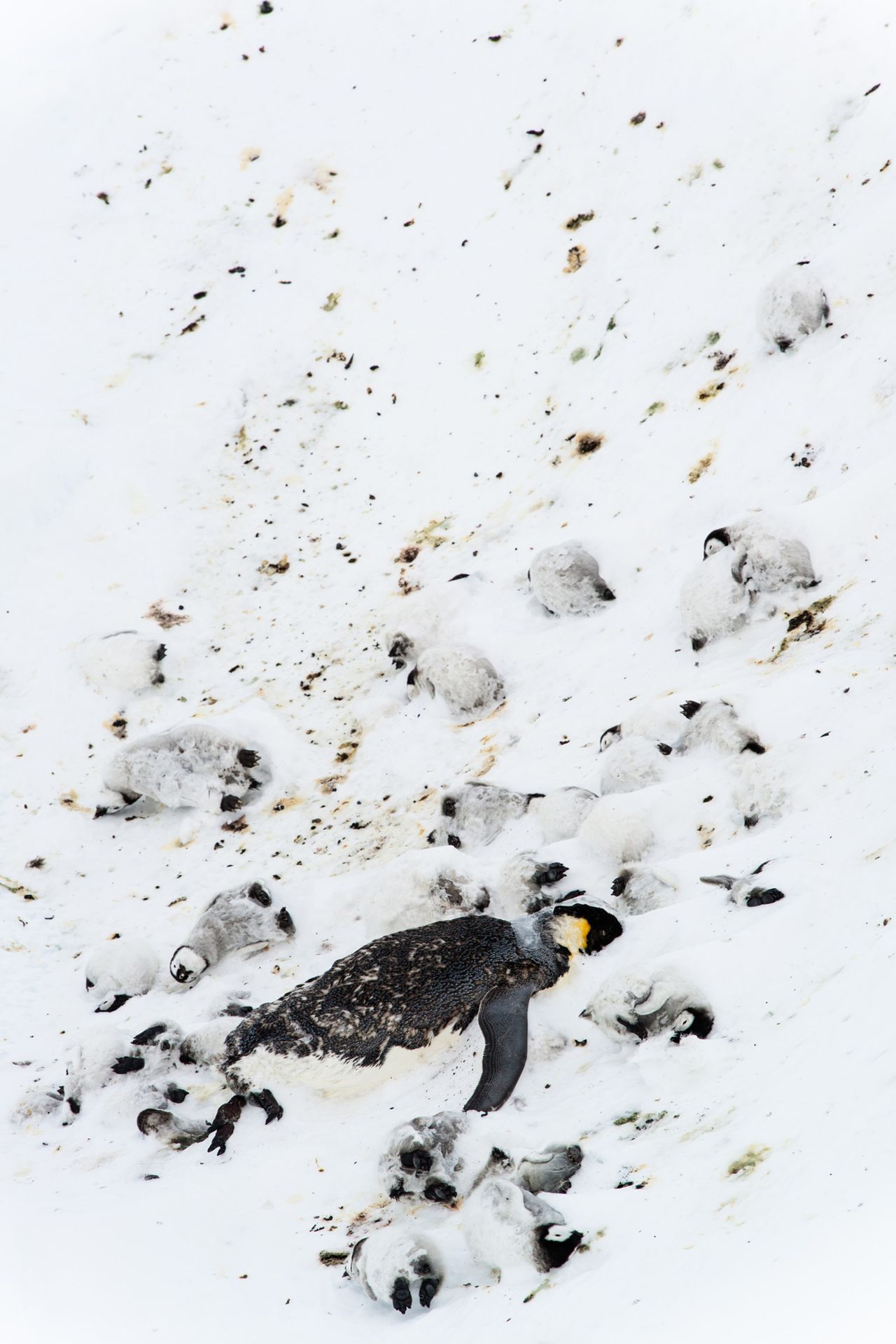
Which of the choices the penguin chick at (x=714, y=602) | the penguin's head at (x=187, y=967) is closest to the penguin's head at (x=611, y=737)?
the penguin chick at (x=714, y=602)

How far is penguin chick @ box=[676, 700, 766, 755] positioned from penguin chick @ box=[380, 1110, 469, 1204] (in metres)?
2.10

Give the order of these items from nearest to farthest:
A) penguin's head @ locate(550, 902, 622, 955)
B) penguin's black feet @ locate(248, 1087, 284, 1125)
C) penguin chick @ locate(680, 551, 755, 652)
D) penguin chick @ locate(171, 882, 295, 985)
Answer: penguin's black feet @ locate(248, 1087, 284, 1125) < penguin's head @ locate(550, 902, 622, 955) < penguin chick @ locate(171, 882, 295, 985) < penguin chick @ locate(680, 551, 755, 652)

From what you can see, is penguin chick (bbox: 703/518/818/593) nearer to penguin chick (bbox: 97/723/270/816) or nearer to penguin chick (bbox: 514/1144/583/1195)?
penguin chick (bbox: 97/723/270/816)

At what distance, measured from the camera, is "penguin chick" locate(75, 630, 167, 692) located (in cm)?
742

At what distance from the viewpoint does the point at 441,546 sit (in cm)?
782

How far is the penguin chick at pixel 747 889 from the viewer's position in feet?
13.9

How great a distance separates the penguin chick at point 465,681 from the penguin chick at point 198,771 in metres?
1.12

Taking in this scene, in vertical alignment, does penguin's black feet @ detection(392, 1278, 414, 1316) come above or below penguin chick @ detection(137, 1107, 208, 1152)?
above

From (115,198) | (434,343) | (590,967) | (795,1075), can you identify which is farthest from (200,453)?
(795,1075)

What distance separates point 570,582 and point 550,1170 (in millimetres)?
3891

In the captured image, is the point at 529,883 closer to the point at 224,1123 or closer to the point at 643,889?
the point at 643,889

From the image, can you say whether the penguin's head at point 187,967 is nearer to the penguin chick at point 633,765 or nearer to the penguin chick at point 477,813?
the penguin chick at point 477,813

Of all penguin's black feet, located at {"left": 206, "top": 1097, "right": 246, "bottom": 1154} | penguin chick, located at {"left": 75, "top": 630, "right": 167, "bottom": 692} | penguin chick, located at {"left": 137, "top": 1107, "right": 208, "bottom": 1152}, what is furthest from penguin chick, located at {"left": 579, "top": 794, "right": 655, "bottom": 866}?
penguin chick, located at {"left": 75, "top": 630, "right": 167, "bottom": 692}

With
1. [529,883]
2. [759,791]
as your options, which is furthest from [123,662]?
[759,791]
